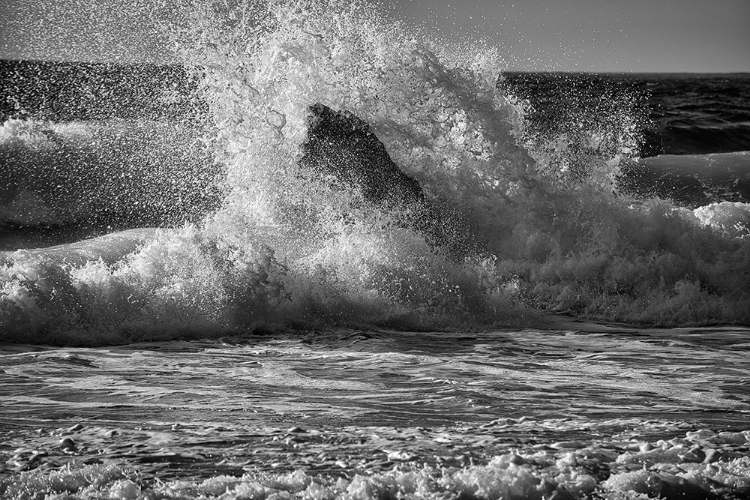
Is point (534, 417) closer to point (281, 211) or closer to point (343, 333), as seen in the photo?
point (343, 333)

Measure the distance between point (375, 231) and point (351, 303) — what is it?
108cm

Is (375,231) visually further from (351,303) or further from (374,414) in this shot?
(374,414)

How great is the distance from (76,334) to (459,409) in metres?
3.15

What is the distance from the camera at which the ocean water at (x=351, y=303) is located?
3.36m

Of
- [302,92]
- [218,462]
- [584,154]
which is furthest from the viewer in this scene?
[584,154]

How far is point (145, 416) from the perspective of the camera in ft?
13.1

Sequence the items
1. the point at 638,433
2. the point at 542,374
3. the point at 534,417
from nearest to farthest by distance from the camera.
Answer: the point at 638,433
the point at 534,417
the point at 542,374

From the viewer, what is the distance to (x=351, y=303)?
22.8ft

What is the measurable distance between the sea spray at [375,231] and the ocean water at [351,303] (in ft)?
0.09

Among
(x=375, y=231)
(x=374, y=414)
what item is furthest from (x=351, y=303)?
(x=374, y=414)

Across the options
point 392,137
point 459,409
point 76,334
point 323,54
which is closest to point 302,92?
point 323,54

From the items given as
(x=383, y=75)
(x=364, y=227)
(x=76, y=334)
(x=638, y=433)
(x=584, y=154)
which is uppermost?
(x=383, y=75)

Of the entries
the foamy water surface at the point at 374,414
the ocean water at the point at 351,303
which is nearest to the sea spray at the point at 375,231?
the ocean water at the point at 351,303

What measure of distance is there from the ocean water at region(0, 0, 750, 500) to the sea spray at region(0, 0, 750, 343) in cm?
3
